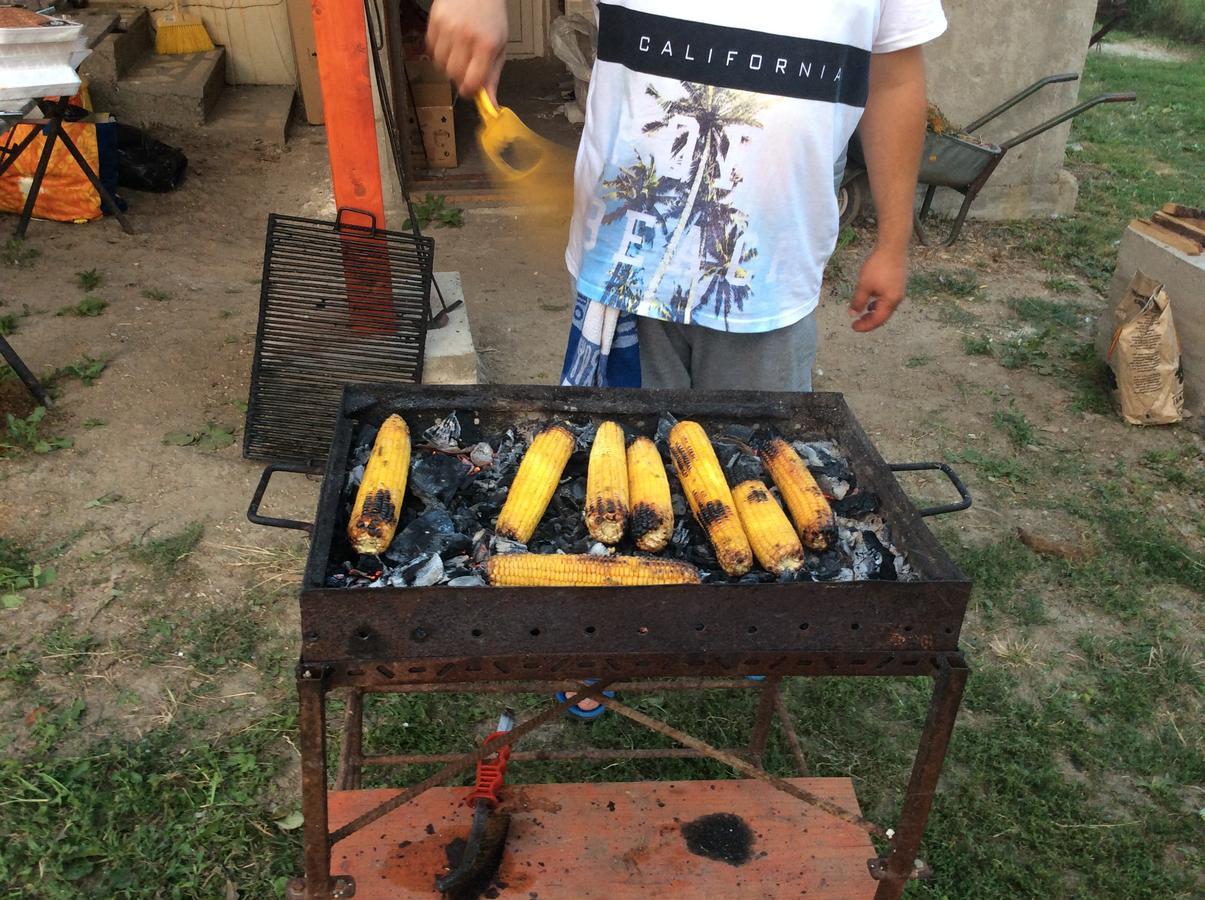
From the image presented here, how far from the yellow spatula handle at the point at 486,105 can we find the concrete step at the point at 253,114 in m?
6.71

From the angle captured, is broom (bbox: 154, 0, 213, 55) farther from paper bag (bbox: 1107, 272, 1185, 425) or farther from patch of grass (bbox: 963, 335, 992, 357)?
paper bag (bbox: 1107, 272, 1185, 425)

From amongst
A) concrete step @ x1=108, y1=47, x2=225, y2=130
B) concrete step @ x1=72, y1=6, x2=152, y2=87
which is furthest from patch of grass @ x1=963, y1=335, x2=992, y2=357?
concrete step @ x1=72, y1=6, x2=152, y2=87

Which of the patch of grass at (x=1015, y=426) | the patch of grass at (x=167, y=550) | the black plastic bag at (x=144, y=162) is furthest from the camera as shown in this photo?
the black plastic bag at (x=144, y=162)

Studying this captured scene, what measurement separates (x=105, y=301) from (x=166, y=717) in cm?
345

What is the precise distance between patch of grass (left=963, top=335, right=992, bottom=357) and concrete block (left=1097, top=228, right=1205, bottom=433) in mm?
841

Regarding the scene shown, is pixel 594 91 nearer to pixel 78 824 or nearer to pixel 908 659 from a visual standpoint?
pixel 908 659

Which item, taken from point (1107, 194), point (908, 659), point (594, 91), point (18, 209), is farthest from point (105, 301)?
point (1107, 194)

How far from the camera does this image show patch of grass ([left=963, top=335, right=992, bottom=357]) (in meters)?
5.86

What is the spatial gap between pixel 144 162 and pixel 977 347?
20.1ft

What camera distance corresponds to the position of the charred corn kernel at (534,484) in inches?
75.8

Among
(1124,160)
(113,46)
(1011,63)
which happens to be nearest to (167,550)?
(113,46)

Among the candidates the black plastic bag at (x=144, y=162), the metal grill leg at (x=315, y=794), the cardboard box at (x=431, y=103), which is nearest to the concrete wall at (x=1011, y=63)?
the cardboard box at (x=431, y=103)

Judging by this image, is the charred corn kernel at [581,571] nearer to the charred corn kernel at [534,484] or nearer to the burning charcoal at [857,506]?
the charred corn kernel at [534,484]

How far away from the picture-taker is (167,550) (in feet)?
12.0
